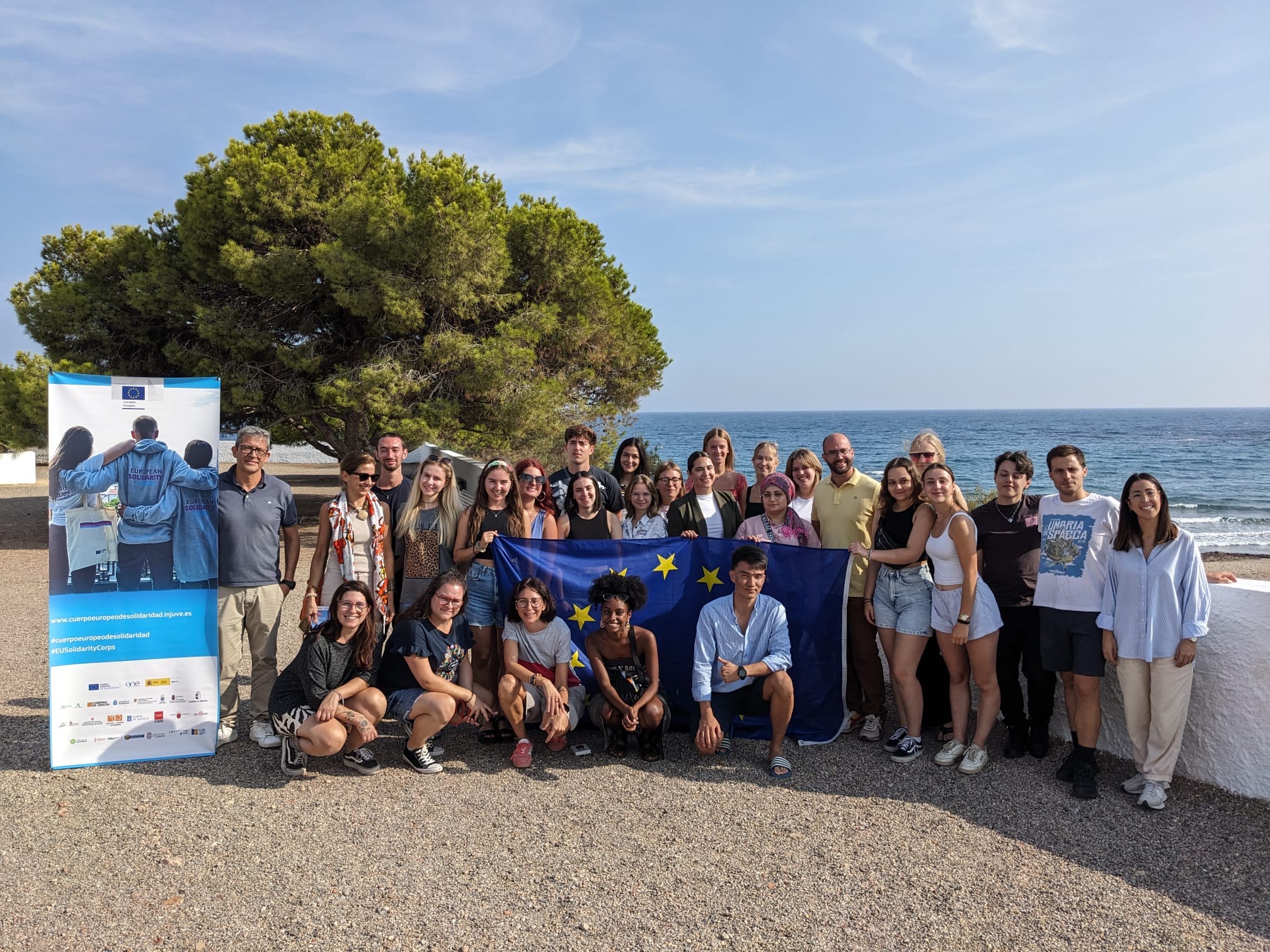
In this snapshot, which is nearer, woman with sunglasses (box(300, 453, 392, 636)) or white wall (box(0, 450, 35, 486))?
woman with sunglasses (box(300, 453, 392, 636))

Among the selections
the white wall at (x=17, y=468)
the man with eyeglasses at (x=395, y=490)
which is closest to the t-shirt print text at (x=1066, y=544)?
the man with eyeglasses at (x=395, y=490)

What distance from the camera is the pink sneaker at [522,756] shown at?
16.5 ft

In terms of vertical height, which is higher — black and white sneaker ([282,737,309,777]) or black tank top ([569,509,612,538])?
black tank top ([569,509,612,538])

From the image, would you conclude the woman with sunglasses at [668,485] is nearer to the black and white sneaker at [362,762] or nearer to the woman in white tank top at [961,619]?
the woman in white tank top at [961,619]

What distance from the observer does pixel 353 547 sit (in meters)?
5.39

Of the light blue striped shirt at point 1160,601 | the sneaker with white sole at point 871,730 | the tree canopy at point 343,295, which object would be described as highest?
the tree canopy at point 343,295

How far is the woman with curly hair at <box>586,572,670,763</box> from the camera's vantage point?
5.19 metres

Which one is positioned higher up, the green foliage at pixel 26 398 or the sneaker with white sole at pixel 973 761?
the green foliage at pixel 26 398

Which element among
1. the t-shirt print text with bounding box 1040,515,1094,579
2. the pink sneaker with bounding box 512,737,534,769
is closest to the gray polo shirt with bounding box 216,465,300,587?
the pink sneaker with bounding box 512,737,534,769

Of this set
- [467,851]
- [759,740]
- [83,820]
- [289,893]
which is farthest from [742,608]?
[83,820]

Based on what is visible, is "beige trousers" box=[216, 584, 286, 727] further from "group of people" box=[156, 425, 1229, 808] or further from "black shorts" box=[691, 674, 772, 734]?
"black shorts" box=[691, 674, 772, 734]

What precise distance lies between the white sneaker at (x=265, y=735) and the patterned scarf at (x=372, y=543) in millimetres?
1039

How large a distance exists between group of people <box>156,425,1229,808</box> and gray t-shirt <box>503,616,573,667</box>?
0.01 meters

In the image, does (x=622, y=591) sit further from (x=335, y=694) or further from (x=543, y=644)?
(x=335, y=694)
